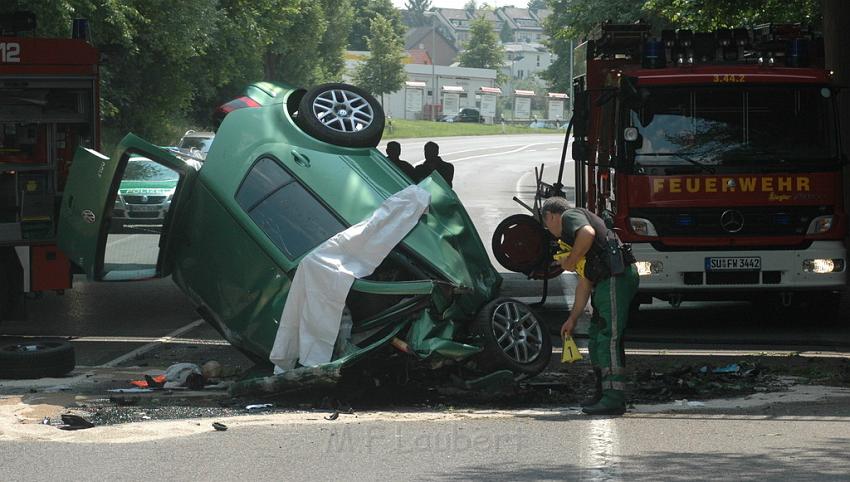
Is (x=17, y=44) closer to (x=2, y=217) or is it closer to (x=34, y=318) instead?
(x=2, y=217)

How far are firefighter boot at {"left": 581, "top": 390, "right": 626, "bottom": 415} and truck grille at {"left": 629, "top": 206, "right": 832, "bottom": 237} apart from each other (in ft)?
13.5

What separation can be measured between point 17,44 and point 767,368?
24.6 feet

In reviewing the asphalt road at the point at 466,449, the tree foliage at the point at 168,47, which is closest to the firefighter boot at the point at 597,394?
the asphalt road at the point at 466,449

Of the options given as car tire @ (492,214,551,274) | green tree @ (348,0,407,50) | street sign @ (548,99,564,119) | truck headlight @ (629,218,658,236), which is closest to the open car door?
car tire @ (492,214,551,274)

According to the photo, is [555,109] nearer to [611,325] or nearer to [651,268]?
[651,268]

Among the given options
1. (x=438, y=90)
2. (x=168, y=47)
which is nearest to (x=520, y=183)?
(x=168, y=47)

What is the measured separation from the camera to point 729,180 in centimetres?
1213

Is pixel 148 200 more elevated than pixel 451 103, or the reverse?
pixel 451 103

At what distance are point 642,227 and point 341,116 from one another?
329 centimetres

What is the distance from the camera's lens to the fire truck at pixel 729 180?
1214cm

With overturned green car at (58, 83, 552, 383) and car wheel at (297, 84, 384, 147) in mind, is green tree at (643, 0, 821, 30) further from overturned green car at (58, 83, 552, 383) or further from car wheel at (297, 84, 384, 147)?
overturned green car at (58, 83, 552, 383)

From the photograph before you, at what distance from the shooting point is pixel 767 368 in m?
9.95

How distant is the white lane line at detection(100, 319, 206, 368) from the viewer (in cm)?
1074

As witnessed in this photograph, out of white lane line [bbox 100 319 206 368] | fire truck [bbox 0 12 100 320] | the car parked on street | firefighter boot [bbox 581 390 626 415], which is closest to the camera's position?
firefighter boot [bbox 581 390 626 415]
